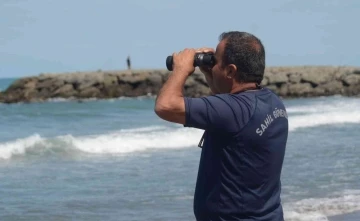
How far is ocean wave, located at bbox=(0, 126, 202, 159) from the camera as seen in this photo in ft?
57.4

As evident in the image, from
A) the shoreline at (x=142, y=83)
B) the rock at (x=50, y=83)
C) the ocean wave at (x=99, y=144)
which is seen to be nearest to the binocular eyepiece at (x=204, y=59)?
the ocean wave at (x=99, y=144)

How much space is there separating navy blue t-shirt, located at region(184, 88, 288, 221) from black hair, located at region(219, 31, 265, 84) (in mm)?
72

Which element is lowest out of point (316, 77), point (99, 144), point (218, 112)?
point (316, 77)

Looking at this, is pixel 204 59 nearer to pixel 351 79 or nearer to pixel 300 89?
pixel 300 89

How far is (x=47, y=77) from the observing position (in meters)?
50.8

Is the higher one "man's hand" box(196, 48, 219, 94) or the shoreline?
"man's hand" box(196, 48, 219, 94)

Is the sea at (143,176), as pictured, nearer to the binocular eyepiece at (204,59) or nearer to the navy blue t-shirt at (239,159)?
the navy blue t-shirt at (239,159)

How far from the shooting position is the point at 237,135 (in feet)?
10.3

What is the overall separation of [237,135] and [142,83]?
4725cm

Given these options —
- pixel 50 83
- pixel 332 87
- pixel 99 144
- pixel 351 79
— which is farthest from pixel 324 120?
pixel 50 83

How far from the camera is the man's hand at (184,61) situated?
3205 millimetres

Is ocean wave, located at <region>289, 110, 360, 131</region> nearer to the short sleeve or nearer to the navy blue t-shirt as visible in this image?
the navy blue t-shirt

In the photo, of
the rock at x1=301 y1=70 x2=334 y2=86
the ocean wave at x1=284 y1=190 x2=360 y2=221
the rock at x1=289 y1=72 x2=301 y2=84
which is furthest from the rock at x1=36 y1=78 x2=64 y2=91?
the ocean wave at x1=284 y1=190 x2=360 y2=221

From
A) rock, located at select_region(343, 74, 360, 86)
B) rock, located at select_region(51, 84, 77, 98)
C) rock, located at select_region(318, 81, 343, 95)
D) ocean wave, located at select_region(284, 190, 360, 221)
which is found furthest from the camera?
rock, located at select_region(51, 84, 77, 98)
